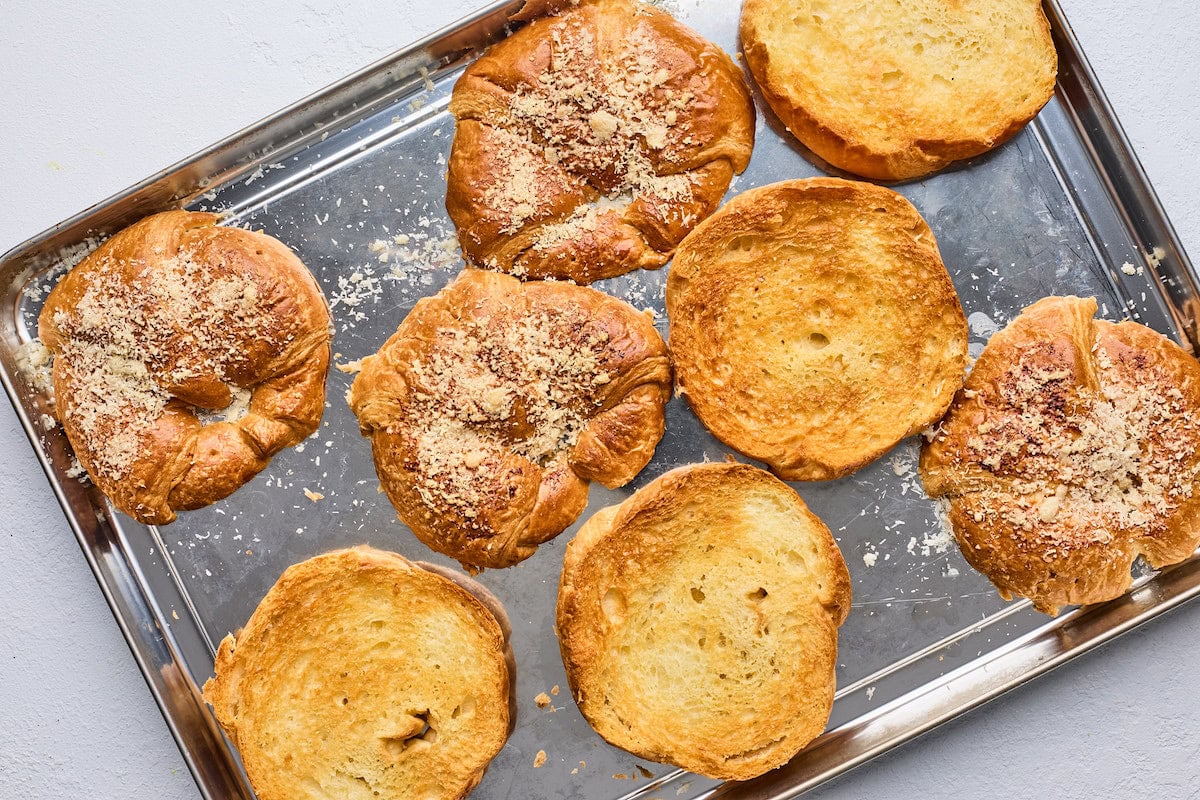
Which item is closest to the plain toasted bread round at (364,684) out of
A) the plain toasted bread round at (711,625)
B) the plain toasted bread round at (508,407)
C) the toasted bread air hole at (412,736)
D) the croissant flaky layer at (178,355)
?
the toasted bread air hole at (412,736)

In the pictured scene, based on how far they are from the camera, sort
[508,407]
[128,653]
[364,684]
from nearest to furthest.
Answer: [508,407]
[364,684]
[128,653]

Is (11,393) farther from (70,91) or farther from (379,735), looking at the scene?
(379,735)

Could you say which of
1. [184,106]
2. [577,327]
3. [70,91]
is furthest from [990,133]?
[70,91]

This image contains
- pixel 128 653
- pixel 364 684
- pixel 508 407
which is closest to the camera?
pixel 508 407

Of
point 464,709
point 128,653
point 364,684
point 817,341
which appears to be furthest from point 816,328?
point 128,653

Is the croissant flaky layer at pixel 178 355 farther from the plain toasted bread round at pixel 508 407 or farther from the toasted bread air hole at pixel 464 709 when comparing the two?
the toasted bread air hole at pixel 464 709

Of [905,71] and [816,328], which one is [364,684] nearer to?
[816,328]

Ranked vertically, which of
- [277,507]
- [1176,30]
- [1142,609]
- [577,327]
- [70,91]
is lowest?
[1142,609]
